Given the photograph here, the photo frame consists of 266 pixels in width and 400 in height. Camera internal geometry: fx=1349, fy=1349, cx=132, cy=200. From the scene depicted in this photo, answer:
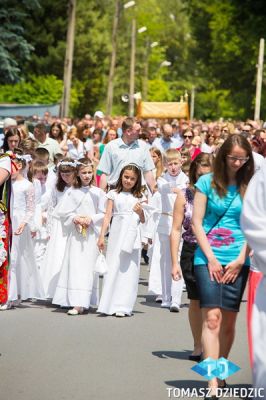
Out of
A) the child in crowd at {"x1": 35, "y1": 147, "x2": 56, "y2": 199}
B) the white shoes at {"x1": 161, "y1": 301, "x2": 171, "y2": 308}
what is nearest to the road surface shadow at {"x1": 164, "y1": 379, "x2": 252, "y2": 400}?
the white shoes at {"x1": 161, "y1": 301, "x2": 171, "y2": 308}

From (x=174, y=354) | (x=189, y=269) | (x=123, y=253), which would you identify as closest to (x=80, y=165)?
(x=123, y=253)

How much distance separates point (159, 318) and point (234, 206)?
4.46m

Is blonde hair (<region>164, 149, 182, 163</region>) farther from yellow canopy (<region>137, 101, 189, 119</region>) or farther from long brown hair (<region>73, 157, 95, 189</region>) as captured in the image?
yellow canopy (<region>137, 101, 189, 119</region>)

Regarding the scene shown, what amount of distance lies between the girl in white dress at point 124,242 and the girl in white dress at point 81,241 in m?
0.18

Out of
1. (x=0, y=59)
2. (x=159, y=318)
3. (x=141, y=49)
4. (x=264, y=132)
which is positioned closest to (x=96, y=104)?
(x=141, y=49)

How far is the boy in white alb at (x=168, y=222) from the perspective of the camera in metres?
13.4

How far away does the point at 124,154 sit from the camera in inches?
624

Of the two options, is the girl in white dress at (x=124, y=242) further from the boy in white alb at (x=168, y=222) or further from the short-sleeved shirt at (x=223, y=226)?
the short-sleeved shirt at (x=223, y=226)

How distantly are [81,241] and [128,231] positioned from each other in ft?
1.63

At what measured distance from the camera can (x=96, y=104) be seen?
82312mm

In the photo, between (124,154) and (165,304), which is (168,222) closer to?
(165,304)

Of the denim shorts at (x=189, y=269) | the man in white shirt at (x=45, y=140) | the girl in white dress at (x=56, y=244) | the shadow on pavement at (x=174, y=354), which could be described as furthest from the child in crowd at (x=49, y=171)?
the shadow on pavement at (x=174, y=354)

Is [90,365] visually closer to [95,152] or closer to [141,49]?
[95,152]

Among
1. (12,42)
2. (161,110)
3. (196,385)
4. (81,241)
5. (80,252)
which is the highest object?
(12,42)
